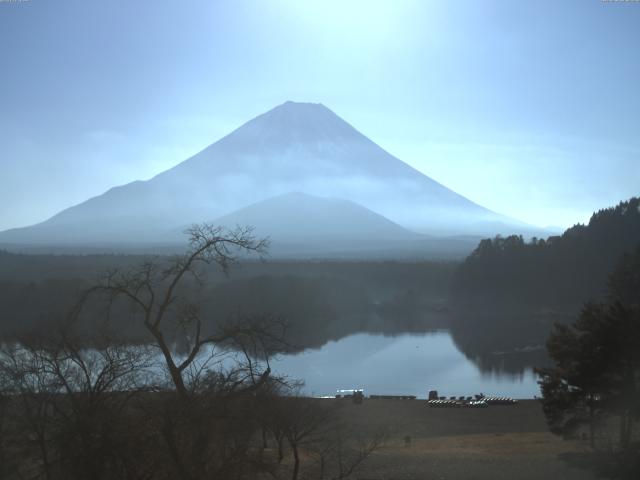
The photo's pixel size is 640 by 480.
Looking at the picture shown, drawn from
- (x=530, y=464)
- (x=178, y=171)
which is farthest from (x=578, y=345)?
(x=178, y=171)

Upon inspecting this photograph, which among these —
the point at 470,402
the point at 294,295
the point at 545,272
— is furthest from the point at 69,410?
the point at 545,272

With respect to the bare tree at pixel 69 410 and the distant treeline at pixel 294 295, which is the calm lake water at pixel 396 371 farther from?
the bare tree at pixel 69 410

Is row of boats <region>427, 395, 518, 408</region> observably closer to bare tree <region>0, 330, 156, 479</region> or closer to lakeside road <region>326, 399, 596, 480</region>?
lakeside road <region>326, 399, 596, 480</region>

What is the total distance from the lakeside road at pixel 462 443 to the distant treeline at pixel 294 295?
6412 millimetres

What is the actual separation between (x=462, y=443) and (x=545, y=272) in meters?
29.0

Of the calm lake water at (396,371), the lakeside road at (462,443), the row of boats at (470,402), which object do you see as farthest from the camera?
the calm lake water at (396,371)

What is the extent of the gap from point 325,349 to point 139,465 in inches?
708

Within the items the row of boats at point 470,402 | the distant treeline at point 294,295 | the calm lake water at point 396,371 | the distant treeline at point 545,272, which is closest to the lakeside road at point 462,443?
the row of boats at point 470,402

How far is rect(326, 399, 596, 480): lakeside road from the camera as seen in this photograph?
250 inches

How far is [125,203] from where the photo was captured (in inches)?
4131

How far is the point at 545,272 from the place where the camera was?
36.8 meters

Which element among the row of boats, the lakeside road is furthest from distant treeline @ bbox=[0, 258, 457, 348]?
the lakeside road

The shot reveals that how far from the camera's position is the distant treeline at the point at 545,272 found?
3400cm

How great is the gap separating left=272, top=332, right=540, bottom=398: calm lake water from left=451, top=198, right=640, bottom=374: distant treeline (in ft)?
31.2
